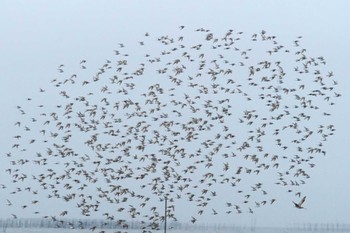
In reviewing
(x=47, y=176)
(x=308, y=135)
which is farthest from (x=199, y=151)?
(x=47, y=176)

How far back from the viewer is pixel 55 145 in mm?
65000

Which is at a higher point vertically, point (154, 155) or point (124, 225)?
point (154, 155)

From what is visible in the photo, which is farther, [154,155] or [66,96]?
[154,155]

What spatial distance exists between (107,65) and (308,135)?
47.7ft

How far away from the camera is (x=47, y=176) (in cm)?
6272

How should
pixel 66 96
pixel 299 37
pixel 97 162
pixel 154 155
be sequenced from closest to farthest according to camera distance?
pixel 299 37 → pixel 66 96 → pixel 154 155 → pixel 97 162

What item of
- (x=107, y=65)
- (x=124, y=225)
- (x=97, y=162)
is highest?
(x=107, y=65)

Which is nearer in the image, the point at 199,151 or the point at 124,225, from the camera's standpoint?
the point at 199,151

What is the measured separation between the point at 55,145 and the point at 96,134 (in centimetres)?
406

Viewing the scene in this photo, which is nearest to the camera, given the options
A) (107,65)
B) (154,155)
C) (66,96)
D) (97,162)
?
(107,65)

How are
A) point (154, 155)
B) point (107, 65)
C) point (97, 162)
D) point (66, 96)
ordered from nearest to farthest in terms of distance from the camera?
1. point (107, 65)
2. point (66, 96)
3. point (154, 155)
4. point (97, 162)

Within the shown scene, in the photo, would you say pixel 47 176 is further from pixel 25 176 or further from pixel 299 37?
pixel 299 37

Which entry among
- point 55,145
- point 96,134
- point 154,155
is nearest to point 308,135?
point 154,155

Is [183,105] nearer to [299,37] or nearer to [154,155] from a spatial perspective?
[154,155]
